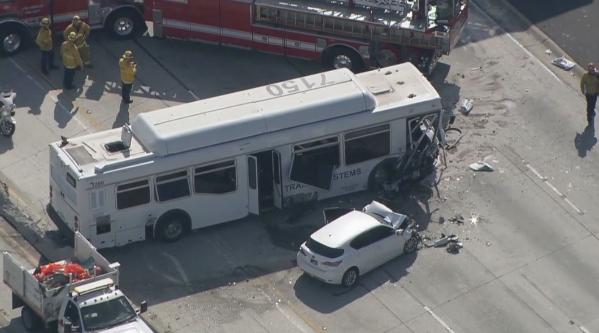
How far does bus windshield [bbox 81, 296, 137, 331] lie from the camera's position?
3105 centimetres

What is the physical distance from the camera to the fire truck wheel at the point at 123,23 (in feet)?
142

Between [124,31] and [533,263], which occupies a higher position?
[124,31]

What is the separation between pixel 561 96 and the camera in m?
42.5

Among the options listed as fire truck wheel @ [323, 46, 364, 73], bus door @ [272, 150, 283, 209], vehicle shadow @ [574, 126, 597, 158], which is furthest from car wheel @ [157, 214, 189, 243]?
vehicle shadow @ [574, 126, 597, 158]

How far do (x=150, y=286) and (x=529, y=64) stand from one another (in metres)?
14.9

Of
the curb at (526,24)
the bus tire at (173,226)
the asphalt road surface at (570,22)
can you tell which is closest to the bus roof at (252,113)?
the bus tire at (173,226)

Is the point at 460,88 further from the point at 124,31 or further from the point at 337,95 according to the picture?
the point at 124,31

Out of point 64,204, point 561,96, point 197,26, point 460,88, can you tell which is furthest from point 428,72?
point 64,204

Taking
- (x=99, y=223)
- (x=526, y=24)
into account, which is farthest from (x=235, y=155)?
(x=526, y=24)

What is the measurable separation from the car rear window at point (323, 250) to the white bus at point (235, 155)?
2.71 metres

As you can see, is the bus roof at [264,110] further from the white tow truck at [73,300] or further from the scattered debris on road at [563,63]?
the scattered debris on road at [563,63]

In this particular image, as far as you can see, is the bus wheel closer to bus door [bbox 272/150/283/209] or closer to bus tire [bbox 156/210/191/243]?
bus tire [bbox 156/210/191/243]

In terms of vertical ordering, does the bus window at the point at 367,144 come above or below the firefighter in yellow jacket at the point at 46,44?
below

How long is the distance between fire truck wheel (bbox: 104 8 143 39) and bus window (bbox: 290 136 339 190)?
9309mm
